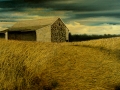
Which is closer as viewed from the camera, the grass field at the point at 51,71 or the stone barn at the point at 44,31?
the grass field at the point at 51,71

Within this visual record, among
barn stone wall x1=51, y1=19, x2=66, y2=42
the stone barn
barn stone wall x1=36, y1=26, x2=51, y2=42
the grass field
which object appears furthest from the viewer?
barn stone wall x1=51, y1=19, x2=66, y2=42

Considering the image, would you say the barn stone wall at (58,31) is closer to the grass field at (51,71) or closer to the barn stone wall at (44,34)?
the barn stone wall at (44,34)

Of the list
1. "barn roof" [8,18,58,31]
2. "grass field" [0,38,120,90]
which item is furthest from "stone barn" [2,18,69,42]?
"grass field" [0,38,120,90]

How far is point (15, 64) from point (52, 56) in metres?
2.85

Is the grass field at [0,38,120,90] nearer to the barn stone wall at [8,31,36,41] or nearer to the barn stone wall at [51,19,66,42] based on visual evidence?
the barn stone wall at [8,31,36,41]

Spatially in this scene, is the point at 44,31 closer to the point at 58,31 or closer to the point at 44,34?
the point at 44,34

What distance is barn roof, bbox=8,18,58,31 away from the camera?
47938 mm

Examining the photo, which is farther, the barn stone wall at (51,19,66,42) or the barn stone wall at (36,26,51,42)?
the barn stone wall at (51,19,66,42)

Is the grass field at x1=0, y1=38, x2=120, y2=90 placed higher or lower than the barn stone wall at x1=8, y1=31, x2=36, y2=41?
higher

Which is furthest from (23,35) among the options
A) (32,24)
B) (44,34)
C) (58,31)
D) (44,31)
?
(58,31)

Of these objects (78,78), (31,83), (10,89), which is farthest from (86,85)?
(10,89)

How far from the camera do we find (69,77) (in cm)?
852

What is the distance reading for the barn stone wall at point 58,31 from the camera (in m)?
47.0

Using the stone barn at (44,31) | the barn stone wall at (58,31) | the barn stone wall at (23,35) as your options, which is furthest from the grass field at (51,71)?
the barn stone wall at (58,31)
